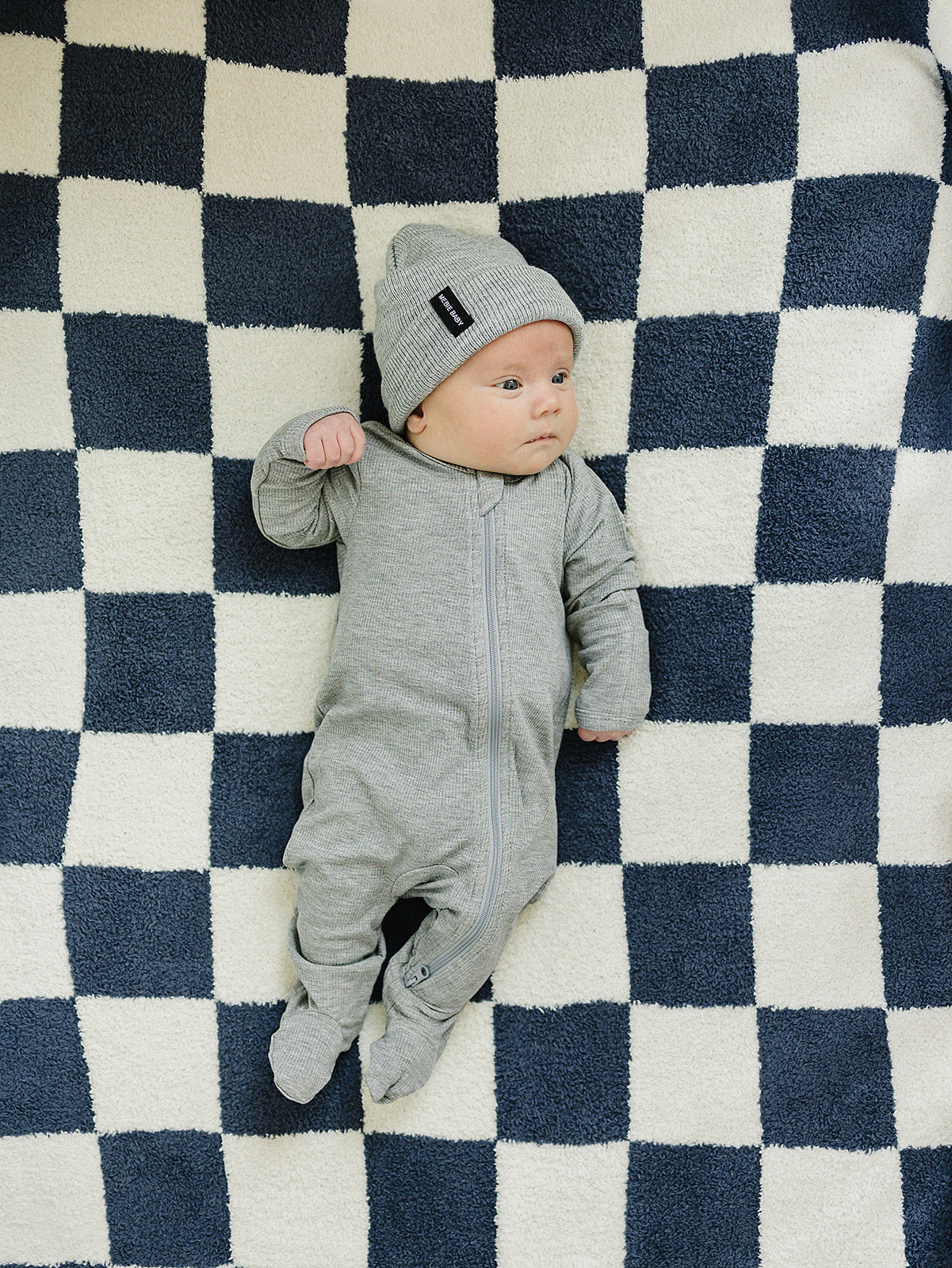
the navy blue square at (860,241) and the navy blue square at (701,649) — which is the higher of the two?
the navy blue square at (860,241)

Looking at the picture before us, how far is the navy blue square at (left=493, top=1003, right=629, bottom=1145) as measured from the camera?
3.43ft

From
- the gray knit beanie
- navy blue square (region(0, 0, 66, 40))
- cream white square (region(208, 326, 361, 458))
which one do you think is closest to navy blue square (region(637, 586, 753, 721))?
the gray knit beanie

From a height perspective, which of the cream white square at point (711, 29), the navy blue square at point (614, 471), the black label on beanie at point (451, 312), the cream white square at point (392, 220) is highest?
the cream white square at point (711, 29)

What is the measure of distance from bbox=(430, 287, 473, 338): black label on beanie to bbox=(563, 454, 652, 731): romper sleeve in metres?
0.20

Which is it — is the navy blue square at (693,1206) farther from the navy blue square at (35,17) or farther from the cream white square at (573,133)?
the navy blue square at (35,17)

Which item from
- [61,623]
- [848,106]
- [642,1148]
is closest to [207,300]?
[61,623]

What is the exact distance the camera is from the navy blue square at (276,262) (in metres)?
1.04

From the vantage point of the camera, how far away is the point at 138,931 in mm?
1052

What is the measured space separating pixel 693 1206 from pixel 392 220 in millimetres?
1205

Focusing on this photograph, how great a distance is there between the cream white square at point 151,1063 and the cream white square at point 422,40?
1.12 meters

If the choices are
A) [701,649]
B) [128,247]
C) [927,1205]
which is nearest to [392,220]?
[128,247]

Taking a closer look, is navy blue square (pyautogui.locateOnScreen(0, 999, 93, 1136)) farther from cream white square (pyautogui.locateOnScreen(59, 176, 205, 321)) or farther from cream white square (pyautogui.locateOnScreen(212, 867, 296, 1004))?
cream white square (pyautogui.locateOnScreen(59, 176, 205, 321))

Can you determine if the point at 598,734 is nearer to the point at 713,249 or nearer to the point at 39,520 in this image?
the point at 713,249

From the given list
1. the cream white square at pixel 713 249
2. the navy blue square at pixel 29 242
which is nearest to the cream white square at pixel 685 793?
the cream white square at pixel 713 249
